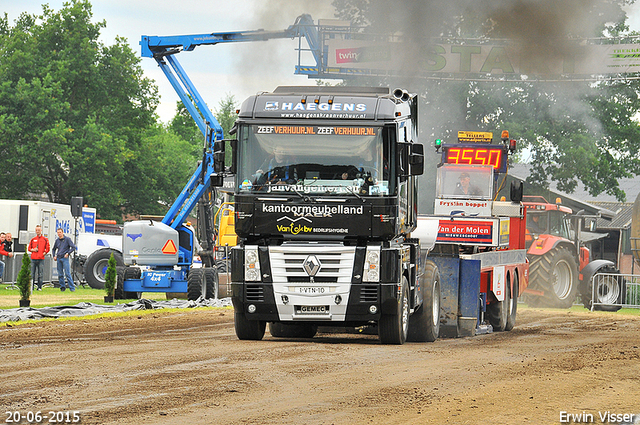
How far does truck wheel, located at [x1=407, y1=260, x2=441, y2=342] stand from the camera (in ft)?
48.8

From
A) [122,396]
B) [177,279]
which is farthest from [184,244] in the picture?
[122,396]

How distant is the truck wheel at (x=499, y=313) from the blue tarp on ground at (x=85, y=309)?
783cm

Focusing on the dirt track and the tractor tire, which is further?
the tractor tire

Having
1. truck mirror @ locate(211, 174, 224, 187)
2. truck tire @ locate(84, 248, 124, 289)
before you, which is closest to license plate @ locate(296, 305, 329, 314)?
truck mirror @ locate(211, 174, 224, 187)

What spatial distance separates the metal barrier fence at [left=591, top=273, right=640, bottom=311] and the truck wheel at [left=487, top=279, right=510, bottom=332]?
30.8ft

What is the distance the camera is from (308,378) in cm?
983

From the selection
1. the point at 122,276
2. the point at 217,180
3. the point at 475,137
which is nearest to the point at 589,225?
the point at 475,137

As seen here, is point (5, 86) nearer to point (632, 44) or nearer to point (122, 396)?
point (632, 44)

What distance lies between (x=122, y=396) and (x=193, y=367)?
79.2 inches

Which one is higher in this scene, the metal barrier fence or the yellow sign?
the yellow sign

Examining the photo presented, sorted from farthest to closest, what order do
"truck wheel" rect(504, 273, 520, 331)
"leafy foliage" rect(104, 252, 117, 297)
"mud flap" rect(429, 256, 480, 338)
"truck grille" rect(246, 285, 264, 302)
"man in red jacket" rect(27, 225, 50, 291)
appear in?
"man in red jacket" rect(27, 225, 50, 291) < "leafy foliage" rect(104, 252, 117, 297) < "truck wheel" rect(504, 273, 520, 331) < "mud flap" rect(429, 256, 480, 338) < "truck grille" rect(246, 285, 264, 302)

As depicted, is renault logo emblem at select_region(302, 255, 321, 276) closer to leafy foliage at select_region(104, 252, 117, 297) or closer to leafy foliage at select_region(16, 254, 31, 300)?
leafy foliage at select_region(16, 254, 31, 300)

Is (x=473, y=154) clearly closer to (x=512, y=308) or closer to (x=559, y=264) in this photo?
(x=512, y=308)

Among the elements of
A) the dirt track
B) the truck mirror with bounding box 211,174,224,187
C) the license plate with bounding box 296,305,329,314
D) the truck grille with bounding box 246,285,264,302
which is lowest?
the dirt track
